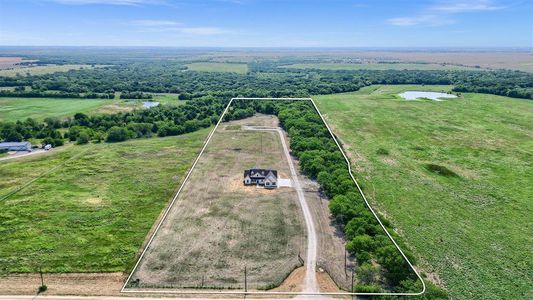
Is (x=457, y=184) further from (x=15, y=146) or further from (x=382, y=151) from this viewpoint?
(x=15, y=146)

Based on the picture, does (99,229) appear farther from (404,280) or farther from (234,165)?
(404,280)

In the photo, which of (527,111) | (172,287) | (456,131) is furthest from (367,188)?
(527,111)

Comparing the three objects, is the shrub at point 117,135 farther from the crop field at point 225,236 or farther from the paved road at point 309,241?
the paved road at point 309,241

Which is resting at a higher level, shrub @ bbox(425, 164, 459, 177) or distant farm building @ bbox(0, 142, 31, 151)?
distant farm building @ bbox(0, 142, 31, 151)

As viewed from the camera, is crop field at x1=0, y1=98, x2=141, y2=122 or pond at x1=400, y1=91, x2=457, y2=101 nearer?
crop field at x1=0, y1=98, x2=141, y2=122

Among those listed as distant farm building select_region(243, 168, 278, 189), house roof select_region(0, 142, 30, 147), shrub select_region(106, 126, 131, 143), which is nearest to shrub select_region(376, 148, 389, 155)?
distant farm building select_region(243, 168, 278, 189)

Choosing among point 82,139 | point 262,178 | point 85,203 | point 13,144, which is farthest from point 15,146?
point 262,178

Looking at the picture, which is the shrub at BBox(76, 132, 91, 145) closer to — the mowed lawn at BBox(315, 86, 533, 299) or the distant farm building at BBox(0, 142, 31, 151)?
the distant farm building at BBox(0, 142, 31, 151)

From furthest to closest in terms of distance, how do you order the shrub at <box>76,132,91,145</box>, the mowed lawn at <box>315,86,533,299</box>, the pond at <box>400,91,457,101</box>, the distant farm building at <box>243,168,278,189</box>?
the pond at <box>400,91,457,101</box> → the shrub at <box>76,132,91,145</box> → the distant farm building at <box>243,168,278,189</box> → the mowed lawn at <box>315,86,533,299</box>
